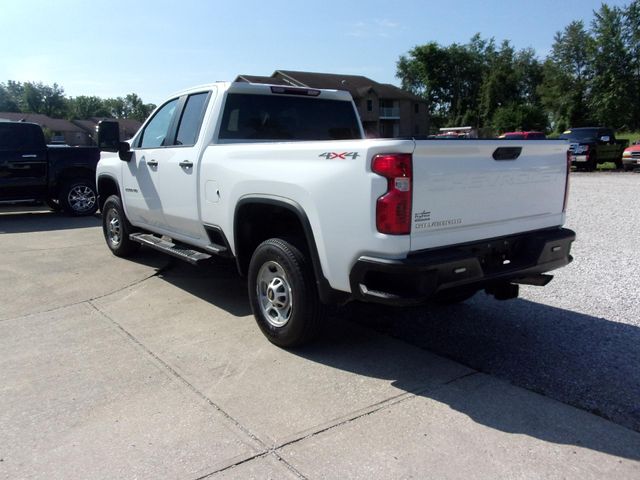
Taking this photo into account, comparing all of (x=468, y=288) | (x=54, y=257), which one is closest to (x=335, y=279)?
(x=468, y=288)

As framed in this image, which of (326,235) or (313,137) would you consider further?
(313,137)

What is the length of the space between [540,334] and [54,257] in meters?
6.43

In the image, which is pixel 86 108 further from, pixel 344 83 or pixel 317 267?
pixel 317 267

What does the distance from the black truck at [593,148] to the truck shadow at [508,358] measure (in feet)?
67.2

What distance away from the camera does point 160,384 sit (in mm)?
3703

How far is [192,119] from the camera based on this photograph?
540 cm

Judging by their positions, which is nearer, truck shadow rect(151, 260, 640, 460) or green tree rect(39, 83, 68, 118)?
truck shadow rect(151, 260, 640, 460)

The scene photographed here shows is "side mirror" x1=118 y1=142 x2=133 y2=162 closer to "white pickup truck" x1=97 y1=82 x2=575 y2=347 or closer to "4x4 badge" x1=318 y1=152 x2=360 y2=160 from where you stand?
"white pickup truck" x1=97 y1=82 x2=575 y2=347

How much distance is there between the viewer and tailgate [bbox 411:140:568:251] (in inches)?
130

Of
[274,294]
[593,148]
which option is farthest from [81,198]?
[593,148]

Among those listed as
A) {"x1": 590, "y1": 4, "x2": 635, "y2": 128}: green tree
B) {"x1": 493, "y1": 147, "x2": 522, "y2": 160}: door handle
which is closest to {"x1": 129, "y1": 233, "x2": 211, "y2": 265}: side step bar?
{"x1": 493, "y1": 147, "x2": 522, "y2": 160}: door handle

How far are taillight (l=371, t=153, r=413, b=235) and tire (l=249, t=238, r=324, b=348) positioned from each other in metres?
0.89

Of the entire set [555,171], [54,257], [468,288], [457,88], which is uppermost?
[457,88]

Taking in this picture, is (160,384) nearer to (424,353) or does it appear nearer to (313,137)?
(424,353)
